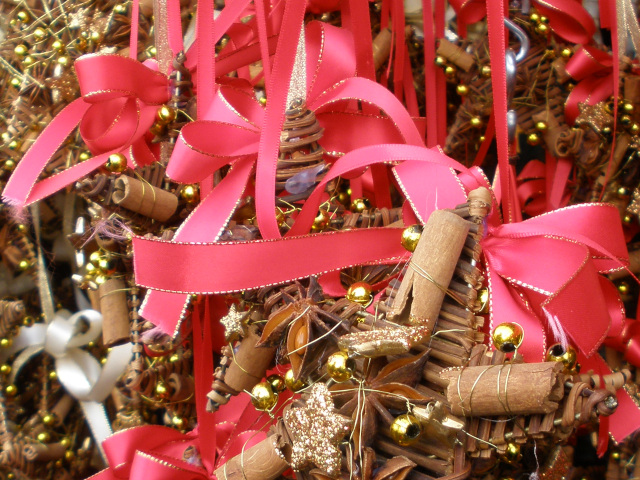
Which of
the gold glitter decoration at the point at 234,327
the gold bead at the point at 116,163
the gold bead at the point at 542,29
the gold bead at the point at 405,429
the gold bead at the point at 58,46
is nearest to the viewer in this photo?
the gold bead at the point at 405,429

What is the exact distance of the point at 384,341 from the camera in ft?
1.37

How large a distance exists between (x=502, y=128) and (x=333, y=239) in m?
0.16

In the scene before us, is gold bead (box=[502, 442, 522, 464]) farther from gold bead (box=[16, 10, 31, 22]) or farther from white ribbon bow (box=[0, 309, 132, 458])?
gold bead (box=[16, 10, 31, 22])

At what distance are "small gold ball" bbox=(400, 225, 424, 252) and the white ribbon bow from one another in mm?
454

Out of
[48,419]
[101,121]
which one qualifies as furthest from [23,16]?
[48,419]

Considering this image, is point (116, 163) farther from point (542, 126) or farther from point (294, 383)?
point (542, 126)

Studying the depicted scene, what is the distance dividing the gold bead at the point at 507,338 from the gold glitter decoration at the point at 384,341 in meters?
0.04

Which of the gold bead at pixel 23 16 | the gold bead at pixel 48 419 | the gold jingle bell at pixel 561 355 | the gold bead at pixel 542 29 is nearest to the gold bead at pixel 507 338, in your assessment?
the gold jingle bell at pixel 561 355

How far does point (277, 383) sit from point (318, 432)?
0.15 meters

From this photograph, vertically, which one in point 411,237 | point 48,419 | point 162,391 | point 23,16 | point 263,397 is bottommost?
point 48,419

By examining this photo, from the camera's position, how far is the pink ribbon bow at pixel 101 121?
652 mm

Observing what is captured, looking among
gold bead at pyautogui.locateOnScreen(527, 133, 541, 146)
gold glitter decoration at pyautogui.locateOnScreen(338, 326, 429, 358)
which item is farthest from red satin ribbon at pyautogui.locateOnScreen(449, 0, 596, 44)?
gold glitter decoration at pyautogui.locateOnScreen(338, 326, 429, 358)

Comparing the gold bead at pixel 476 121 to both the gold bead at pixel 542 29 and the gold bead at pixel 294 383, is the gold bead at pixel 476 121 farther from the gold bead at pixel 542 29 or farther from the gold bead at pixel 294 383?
the gold bead at pixel 294 383

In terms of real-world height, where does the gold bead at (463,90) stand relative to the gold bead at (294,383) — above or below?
above
